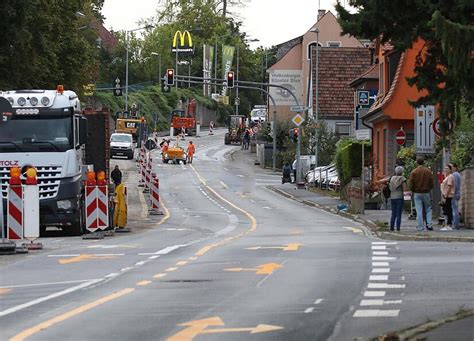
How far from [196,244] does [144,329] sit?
547 inches

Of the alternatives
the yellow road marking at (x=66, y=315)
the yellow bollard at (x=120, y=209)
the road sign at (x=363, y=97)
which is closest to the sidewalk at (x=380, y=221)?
the road sign at (x=363, y=97)

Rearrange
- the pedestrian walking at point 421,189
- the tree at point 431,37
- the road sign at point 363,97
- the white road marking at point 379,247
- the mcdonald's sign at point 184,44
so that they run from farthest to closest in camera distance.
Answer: the mcdonald's sign at point 184,44 < the road sign at point 363,97 < the pedestrian walking at point 421,189 < the white road marking at point 379,247 < the tree at point 431,37

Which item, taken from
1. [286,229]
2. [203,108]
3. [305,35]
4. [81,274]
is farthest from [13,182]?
[203,108]

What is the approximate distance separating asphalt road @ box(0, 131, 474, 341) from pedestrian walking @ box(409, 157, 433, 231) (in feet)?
5.81

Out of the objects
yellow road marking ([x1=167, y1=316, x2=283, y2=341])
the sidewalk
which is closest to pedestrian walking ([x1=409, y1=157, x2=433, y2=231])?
the sidewalk

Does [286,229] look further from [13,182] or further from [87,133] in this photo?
[13,182]

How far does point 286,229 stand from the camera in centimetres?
3350

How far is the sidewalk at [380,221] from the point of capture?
26594mm

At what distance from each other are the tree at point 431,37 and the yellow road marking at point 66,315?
14.1 ft

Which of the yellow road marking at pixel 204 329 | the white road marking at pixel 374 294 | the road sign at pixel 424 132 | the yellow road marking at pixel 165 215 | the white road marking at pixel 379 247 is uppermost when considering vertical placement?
the road sign at pixel 424 132

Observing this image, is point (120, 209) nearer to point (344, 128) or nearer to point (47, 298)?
point (47, 298)

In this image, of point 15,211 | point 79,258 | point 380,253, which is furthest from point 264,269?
point 15,211

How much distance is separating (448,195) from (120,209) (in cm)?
872

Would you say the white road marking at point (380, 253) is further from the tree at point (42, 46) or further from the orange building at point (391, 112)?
the orange building at point (391, 112)
